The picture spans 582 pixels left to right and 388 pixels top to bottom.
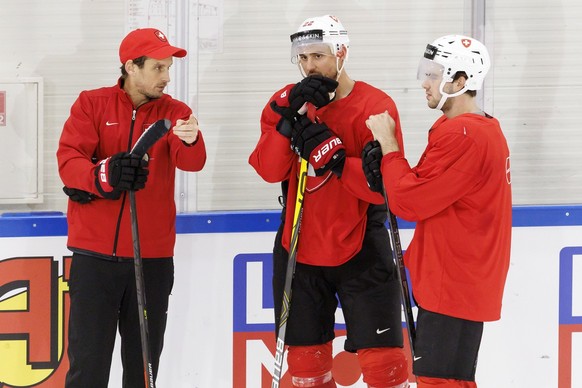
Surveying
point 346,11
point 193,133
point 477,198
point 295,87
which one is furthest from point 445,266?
point 346,11

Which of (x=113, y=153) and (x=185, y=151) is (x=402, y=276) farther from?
(x=113, y=153)

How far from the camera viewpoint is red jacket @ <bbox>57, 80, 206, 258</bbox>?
320cm

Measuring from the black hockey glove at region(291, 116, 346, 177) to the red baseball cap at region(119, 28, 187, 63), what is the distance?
0.53m

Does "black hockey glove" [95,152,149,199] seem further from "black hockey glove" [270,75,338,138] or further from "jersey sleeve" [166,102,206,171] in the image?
"black hockey glove" [270,75,338,138]

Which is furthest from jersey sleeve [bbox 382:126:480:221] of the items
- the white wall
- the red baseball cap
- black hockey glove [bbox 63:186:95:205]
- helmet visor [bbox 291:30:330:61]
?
the white wall

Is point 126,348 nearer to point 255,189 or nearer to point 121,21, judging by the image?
point 255,189

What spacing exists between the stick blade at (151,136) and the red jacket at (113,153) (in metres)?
0.17

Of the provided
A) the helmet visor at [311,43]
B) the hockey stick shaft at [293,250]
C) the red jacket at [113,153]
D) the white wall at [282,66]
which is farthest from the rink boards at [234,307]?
the helmet visor at [311,43]

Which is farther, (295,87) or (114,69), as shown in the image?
(114,69)

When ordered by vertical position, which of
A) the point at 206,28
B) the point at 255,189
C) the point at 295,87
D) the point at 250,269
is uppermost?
the point at 206,28

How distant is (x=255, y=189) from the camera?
12.7ft

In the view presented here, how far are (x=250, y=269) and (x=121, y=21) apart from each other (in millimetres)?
1063

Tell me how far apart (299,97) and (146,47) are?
0.58 metres

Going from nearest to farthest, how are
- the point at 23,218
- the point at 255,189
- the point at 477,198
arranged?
1. the point at 477,198
2. the point at 23,218
3. the point at 255,189
